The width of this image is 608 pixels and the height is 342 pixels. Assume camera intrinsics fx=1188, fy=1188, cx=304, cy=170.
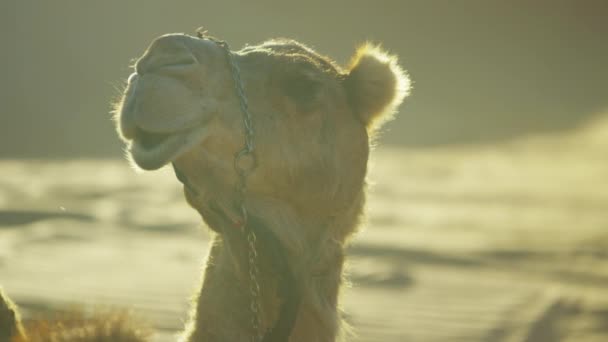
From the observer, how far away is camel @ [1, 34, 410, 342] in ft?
11.3

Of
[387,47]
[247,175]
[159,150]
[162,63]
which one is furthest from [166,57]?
[387,47]

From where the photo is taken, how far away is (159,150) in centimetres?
320

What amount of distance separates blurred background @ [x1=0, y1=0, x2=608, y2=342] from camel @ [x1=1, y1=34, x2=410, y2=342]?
3.29 meters

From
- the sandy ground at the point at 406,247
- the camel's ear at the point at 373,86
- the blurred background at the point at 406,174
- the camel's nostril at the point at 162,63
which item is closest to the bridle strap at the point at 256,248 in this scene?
the camel's nostril at the point at 162,63

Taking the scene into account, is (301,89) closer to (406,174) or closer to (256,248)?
(256,248)

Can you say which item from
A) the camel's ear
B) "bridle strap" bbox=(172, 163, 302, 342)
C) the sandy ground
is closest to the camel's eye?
the camel's ear

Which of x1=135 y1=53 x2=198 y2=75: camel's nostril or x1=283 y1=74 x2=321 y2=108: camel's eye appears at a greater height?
x1=283 y1=74 x2=321 y2=108: camel's eye

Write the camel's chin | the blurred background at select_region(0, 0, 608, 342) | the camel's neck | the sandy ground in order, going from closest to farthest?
the camel's chin < the camel's neck < the sandy ground < the blurred background at select_region(0, 0, 608, 342)

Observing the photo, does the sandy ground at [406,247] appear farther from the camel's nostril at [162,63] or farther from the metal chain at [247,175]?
the camel's nostril at [162,63]

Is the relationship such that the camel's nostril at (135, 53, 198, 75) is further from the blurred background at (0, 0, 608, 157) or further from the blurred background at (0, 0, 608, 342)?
the blurred background at (0, 0, 608, 157)

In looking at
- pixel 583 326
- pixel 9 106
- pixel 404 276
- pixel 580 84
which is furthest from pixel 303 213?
pixel 580 84

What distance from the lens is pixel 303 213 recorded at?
12.5 ft

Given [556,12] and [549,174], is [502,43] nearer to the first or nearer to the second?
[556,12]

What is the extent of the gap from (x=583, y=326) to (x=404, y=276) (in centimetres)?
202
